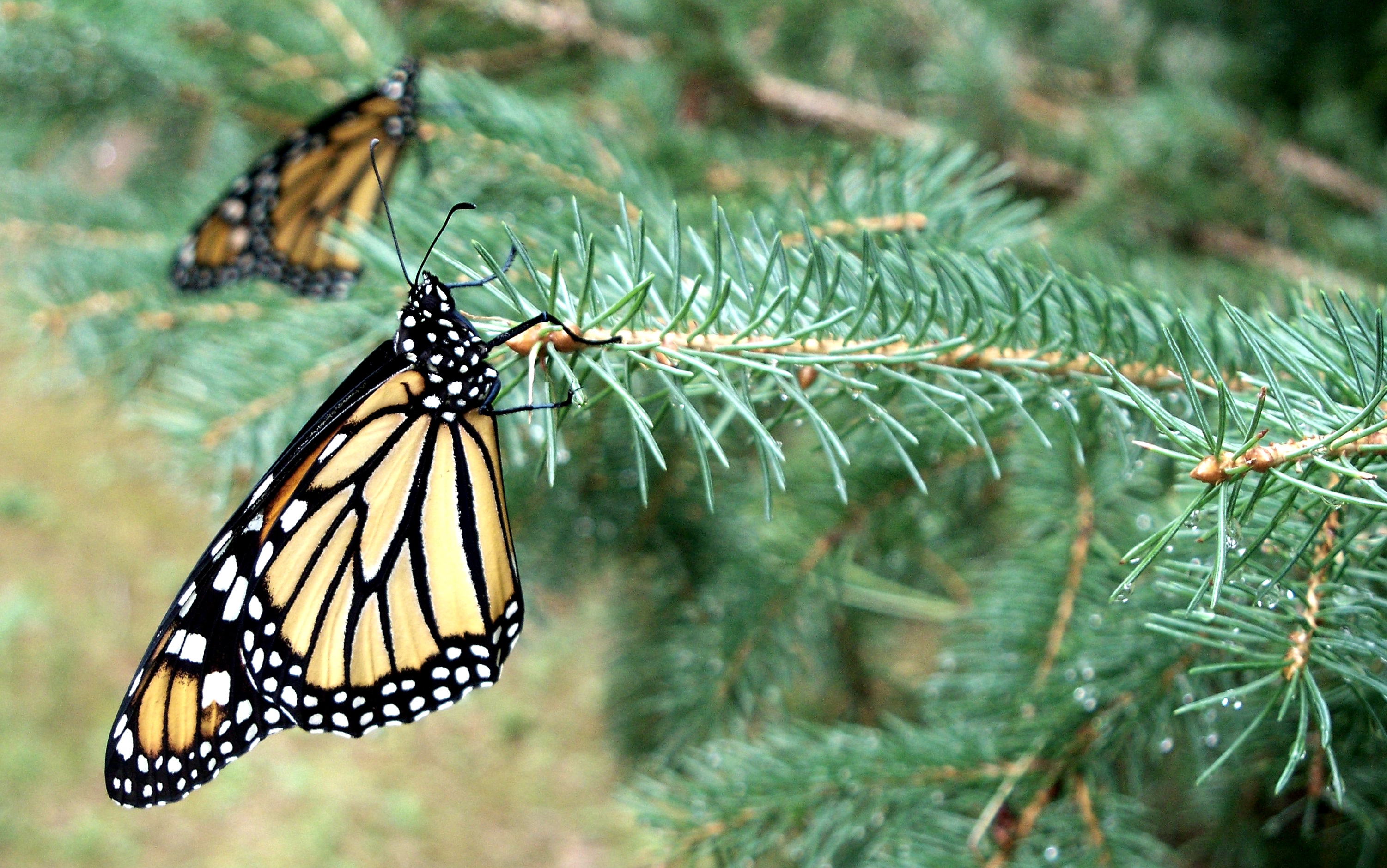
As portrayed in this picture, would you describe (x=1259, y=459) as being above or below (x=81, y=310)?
below

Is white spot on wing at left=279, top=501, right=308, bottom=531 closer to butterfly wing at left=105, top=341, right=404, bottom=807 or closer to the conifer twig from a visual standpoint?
butterfly wing at left=105, top=341, right=404, bottom=807

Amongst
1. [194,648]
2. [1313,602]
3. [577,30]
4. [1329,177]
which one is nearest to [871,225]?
[1313,602]

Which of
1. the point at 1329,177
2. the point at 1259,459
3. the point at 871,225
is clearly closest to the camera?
the point at 1259,459

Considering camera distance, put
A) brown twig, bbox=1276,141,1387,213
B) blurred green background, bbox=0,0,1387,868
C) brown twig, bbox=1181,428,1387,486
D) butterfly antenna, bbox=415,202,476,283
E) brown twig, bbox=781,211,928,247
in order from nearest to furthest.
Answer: brown twig, bbox=1181,428,1387,486
butterfly antenna, bbox=415,202,476,283
brown twig, bbox=781,211,928,247
blurred green background, bbox=0,0,1387,868
brown twig, bbox=1276,141,1387,213

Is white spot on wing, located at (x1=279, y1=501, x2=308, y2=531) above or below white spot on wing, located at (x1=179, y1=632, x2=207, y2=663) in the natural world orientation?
above

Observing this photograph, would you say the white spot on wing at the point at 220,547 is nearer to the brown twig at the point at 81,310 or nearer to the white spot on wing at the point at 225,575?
the white spot on wing at the point at 225,575

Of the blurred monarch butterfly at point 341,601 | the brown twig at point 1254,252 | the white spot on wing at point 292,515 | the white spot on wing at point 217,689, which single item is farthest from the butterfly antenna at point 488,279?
the brown twig at point 1254,252

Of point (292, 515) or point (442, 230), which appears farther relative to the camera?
point (292, 515)

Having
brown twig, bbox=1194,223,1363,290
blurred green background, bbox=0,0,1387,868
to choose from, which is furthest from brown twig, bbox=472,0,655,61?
brown twig, bbox=1194,223,1363,290

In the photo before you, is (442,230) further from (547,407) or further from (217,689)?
(217,689)
